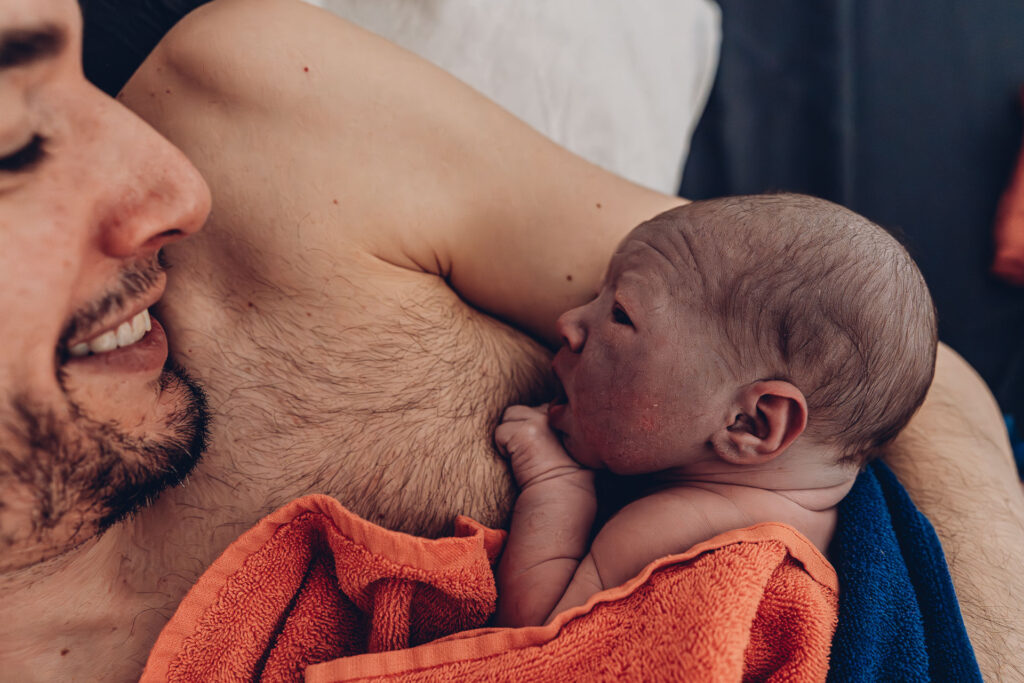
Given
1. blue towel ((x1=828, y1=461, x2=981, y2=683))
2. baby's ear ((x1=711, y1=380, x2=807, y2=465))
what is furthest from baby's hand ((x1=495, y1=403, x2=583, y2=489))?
blue towel ((x1=828, y1=461, x2=981, y2=683))

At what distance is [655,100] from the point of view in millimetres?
1681

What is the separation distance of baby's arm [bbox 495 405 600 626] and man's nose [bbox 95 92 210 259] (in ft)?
1.74

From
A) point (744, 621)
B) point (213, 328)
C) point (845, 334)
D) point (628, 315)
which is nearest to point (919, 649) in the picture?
point (744, 621)

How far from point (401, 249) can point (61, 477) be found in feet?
1.82

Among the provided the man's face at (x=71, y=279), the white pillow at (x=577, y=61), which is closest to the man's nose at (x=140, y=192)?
the man's face at (x=71, y=279)

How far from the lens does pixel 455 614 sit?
0.94 meters

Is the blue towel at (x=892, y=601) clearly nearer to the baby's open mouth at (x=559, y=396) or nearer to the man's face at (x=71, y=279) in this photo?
the baby's open mouth at (x=559, y=396)

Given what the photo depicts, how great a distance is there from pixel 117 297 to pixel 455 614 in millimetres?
586

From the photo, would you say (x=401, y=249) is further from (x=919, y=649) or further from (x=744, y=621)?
(x=919, y=649)

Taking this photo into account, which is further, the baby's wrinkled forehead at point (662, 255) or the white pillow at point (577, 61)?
the white pillow at point (577, 61)

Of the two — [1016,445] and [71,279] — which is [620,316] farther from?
[1016,445]

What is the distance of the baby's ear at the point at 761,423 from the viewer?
87 cm

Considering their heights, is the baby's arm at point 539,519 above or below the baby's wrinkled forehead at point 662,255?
below

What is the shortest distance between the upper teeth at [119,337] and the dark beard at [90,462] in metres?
0.07
